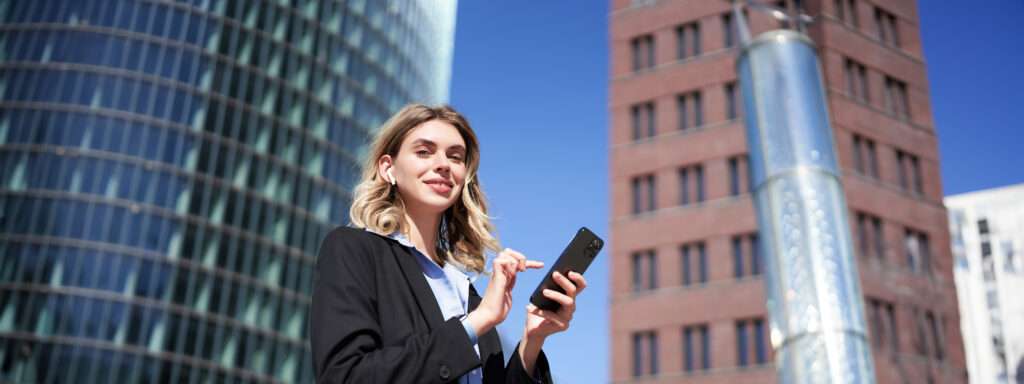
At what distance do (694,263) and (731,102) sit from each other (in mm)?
8073

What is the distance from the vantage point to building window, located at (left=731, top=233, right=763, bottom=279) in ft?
155

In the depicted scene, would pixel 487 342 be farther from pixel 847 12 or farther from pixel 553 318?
pixel 847 12

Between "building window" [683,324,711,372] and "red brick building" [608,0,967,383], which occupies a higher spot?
"red brick building" [608,0,967,383]

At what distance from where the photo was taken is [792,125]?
1483 centimetres

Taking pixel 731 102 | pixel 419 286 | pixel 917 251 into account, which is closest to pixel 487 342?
pixel 419 286

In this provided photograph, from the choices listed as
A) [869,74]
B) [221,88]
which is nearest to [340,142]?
[221,88]

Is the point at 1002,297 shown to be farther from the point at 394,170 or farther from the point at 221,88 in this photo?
the point at 394,170

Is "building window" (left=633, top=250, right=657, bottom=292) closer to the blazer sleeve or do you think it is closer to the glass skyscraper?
the glass skyscraper

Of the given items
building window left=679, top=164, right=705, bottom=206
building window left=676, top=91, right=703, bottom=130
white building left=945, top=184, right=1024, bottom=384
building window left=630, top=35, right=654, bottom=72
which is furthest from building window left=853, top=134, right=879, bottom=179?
white building left=945, top=184, right=1024, bottom=384

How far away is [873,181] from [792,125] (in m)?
36.7

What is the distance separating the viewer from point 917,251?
162ft

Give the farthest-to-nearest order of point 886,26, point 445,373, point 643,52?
point 643,52 < point 886,26 < point 445,373

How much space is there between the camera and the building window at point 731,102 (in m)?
50.8

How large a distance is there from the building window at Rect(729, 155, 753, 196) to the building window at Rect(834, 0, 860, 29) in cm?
917
